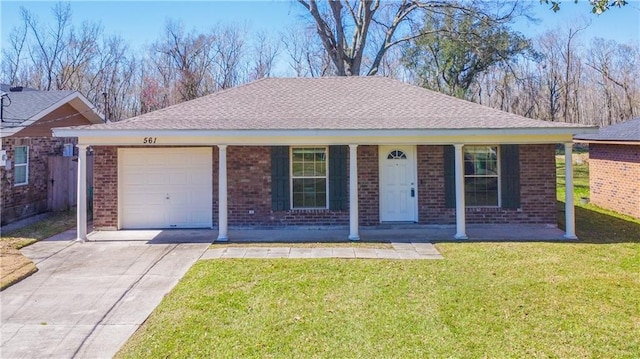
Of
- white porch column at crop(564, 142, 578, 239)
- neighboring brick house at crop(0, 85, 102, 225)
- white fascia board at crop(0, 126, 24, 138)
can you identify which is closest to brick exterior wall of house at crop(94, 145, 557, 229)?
white porch column at crop(564, 142, 578, 239)

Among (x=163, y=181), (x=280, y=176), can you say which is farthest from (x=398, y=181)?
(x=163, y=181)

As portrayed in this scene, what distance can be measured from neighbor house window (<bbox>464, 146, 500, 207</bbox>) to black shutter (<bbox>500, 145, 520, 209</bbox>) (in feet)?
0.58

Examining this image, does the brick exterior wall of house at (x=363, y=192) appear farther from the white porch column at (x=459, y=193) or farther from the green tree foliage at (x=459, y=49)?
the green tree foliage at (x=459, y=49)

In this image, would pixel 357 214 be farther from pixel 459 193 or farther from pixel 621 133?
pixel 621 133

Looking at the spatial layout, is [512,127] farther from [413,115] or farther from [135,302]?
[135,302]

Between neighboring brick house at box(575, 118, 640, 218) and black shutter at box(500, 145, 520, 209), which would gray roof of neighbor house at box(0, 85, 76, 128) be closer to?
black shutter at box(500, 145, 520, 209)

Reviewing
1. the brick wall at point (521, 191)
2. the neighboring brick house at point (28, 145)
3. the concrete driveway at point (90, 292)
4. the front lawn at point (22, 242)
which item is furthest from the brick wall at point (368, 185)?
the neighboring brick house at point (28, 145)

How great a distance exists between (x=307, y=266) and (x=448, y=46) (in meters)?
23.0

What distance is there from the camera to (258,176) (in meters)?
10.2

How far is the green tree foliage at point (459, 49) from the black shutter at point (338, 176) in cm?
1649

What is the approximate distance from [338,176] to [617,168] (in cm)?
914

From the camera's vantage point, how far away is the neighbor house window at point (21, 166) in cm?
1135

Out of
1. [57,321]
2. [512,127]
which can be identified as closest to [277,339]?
[57,321]

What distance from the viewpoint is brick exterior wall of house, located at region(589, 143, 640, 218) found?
1179 cm
